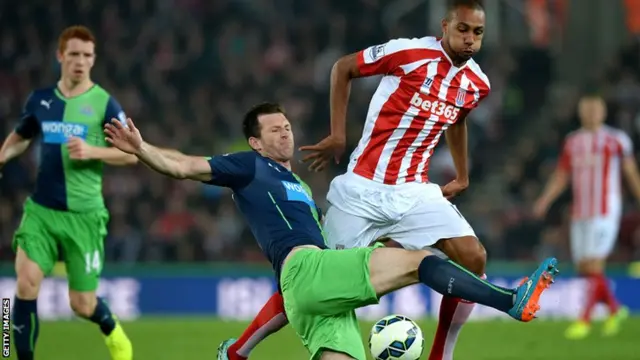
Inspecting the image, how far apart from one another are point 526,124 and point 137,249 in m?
6.61

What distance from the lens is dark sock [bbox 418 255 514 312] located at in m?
5.94

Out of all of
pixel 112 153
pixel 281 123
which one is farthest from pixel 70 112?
pixel 281 123

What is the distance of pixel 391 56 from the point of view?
7320 mm

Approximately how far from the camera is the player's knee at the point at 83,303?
841 centimetres

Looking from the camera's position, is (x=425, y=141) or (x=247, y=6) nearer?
(x=425, y=141)

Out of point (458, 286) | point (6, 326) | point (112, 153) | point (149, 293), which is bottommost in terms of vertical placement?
point (149, 293)

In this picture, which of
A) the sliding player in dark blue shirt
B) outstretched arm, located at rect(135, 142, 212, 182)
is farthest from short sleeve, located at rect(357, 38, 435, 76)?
outstretched arm, located at rect(135, 142, 212, 182)

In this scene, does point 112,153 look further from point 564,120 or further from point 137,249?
point 564,120

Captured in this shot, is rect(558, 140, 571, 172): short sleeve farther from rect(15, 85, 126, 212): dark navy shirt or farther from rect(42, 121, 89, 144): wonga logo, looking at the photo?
rect(42, 121, 89, 144): wonga logo

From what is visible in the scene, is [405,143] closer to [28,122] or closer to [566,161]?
[28,122]

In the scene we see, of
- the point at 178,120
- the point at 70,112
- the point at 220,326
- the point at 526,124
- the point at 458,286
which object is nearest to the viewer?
the point at 458,286

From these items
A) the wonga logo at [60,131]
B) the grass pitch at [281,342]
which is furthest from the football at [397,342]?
the wonga logo at [60,131]

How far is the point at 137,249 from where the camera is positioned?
618 inches

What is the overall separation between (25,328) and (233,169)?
7.91ft
